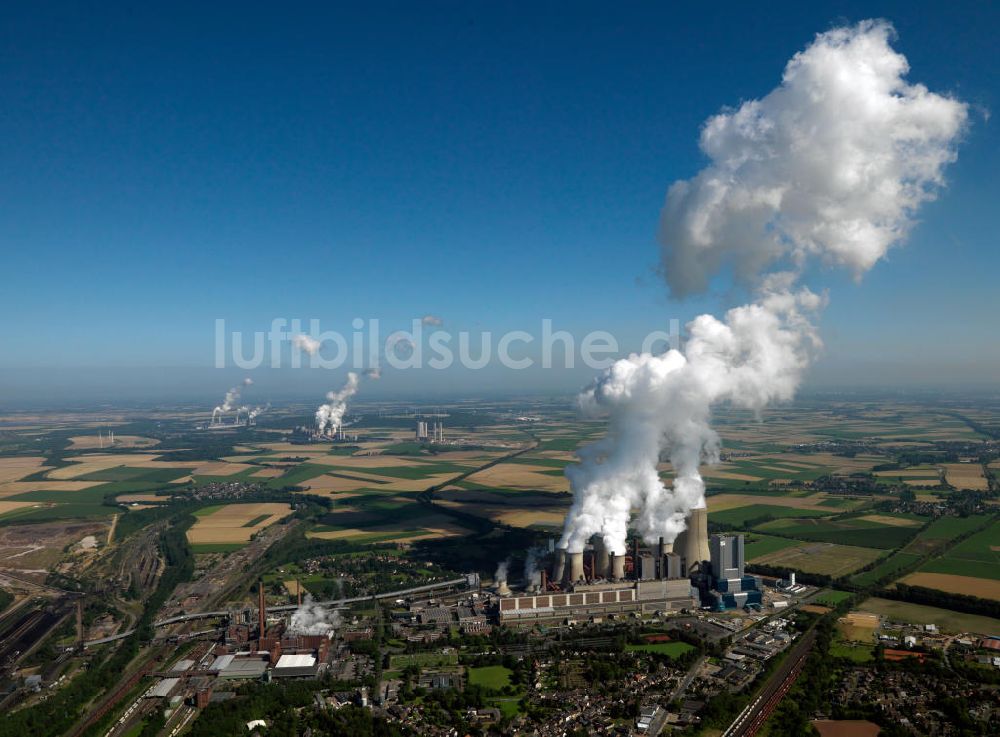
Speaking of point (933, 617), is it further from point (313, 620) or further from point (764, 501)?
point (764, 501)

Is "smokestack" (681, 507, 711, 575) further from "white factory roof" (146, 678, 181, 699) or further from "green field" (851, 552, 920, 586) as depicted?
"white factory roof" (146, 678, 181, 699)

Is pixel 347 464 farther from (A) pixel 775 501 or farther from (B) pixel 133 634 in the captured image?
(B) pixel 133 634

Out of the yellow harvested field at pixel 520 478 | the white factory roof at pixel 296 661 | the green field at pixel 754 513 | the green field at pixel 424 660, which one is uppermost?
the yellow harvested field at pixel 520 478

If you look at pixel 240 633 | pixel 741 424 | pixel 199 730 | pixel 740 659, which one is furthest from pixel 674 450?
pixel 741 424

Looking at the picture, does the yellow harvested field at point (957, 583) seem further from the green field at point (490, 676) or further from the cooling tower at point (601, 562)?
the green field at point (490, 676)

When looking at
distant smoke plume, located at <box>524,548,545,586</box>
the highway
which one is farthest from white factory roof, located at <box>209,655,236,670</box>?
distant smoke plume, located at <box>524,548,545,586</box>

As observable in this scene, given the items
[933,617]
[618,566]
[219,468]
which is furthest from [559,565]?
[219,468]

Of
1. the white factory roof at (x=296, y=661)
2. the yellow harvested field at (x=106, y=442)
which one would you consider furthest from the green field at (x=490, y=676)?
the yellow harvested field at (x=106, y=442)
